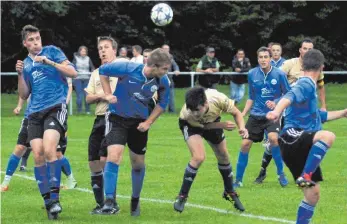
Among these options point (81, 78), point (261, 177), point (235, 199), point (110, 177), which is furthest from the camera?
point (81, 78)

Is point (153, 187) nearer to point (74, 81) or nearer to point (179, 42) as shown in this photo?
point (74, 81)

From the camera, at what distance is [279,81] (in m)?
13.3

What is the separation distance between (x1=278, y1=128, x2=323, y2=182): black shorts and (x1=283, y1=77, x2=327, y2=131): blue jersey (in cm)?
7

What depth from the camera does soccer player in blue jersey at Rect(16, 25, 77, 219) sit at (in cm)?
1040

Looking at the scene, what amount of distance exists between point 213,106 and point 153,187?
2780mm

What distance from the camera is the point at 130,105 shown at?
10406 mm

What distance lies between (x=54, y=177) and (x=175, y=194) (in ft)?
7.95

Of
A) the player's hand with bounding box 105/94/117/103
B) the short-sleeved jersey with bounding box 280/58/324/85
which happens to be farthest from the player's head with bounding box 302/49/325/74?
the short-sleeved jersey with bounding box 280/58/324/85

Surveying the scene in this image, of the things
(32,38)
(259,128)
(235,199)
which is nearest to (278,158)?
(259,128)

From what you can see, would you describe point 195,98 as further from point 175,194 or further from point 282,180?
point 282,180

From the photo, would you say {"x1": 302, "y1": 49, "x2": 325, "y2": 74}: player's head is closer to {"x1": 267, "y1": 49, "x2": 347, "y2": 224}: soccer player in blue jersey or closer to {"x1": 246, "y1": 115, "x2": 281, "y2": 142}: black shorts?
{"x1": 267, "y1": 49, "x2": 347, "y2": 224}: soccer player in blue jersey

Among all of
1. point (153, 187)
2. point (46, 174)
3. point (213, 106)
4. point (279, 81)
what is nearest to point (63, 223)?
point (46, 174)

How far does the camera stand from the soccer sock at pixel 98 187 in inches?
429

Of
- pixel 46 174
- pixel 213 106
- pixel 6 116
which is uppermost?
pixel 213 106
